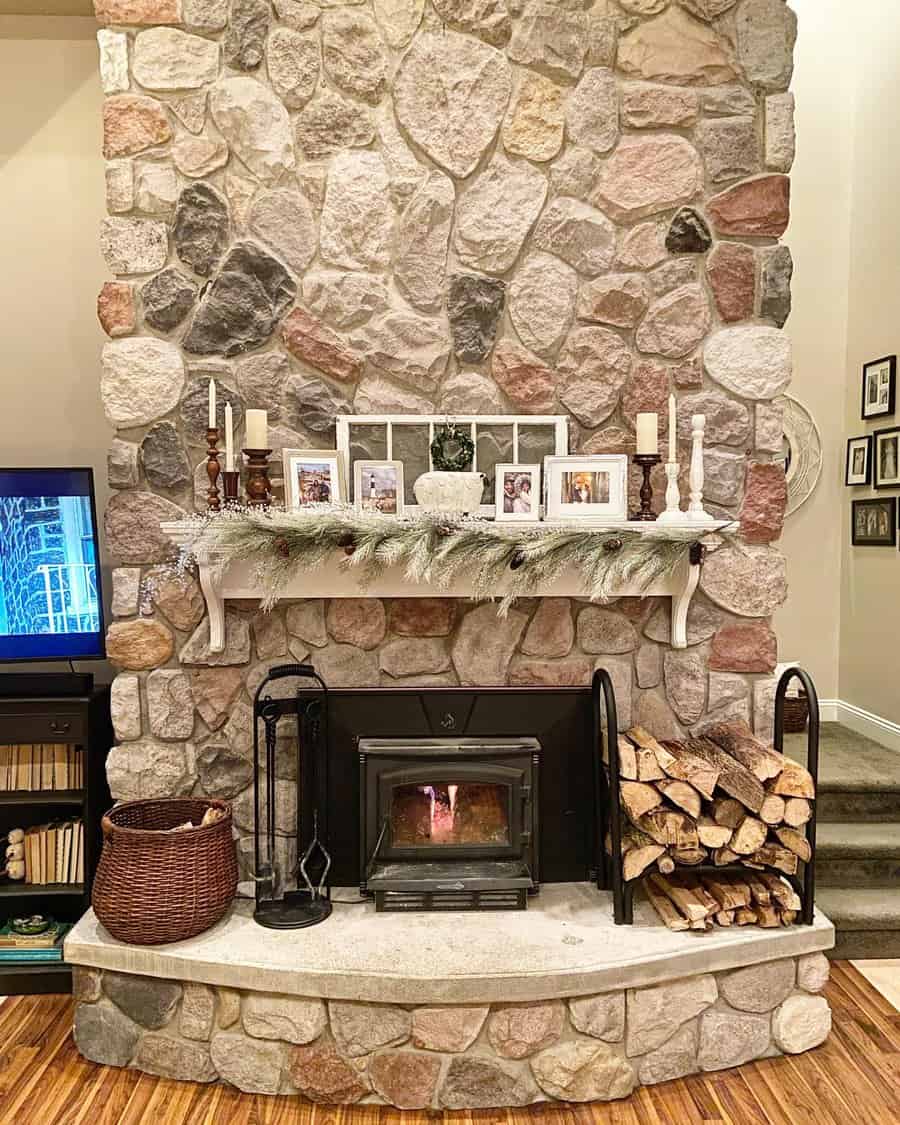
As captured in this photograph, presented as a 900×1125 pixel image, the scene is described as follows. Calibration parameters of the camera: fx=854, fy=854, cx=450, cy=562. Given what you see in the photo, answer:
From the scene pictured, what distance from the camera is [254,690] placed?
267 cm

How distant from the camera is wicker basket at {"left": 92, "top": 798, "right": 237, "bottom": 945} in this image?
2264mm

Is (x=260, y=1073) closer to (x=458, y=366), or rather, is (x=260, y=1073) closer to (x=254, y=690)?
(x=254, y=690)

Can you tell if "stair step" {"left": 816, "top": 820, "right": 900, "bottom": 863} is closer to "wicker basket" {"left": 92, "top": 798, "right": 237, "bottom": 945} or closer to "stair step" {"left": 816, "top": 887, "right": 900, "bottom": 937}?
"stair step" {"left": 816, "top": 887, "right": 900, "bottom": 937}

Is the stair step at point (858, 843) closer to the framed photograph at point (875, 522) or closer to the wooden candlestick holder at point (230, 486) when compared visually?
the framed photograph at point (875, 522)

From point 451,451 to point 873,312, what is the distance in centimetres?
265

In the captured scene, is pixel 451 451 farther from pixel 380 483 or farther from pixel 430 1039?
pixel 430 1039

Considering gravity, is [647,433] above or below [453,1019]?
above

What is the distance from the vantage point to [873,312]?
4066 mm

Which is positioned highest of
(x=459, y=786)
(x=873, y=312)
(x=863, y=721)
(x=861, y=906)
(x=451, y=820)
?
(x=873, y=312)

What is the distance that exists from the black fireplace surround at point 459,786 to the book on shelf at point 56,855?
773 mm

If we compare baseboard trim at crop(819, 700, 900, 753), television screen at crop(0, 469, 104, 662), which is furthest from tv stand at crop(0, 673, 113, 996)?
baseboard trim at crop(819, 700, 900, 753)

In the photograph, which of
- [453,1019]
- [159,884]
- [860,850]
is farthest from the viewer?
[860,850]

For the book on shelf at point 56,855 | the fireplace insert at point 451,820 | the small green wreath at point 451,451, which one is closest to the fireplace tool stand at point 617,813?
the fireplace insert at point 451,820

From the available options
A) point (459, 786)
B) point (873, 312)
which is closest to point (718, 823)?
point (459, 786)
